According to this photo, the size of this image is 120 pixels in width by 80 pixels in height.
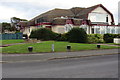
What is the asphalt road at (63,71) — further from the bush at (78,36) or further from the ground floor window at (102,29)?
the ground floor window at (102,29)

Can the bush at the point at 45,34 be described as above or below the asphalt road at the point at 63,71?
above

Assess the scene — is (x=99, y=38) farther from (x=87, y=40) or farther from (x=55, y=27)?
(x=55, y=27)


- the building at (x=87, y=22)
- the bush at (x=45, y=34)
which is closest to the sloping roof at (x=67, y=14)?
the building at (x=87, y=22)

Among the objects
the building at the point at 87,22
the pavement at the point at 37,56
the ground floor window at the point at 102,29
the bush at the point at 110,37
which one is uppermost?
the building at the point at 87,22

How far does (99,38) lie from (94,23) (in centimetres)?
1059

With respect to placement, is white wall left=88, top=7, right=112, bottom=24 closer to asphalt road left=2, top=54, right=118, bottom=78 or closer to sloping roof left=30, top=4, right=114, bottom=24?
sloping roof left=30, top=4, right=114, bottom=24

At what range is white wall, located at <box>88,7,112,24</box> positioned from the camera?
144 feet

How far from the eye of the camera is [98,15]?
44.9 metres

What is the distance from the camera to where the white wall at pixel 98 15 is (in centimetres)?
4403

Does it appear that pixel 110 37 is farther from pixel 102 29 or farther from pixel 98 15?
pixel 98 15

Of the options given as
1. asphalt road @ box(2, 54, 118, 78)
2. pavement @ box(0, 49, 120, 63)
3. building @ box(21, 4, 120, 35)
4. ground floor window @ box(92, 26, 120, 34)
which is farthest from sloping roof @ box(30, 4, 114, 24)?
asphalt road @ box(2, 54, 118, 78)

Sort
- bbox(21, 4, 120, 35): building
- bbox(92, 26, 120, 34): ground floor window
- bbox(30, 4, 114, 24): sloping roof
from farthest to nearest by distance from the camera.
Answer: bbox(30, 4, 114, 24): sloping roof < bbox(21, 4, 120, 35): building < bbox(92, 26, 120, 34): ground floor window

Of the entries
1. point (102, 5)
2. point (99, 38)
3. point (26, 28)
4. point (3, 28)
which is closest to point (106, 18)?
point (102, 5)

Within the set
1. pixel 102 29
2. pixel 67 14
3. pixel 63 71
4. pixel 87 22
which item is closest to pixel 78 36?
pixel 102 29
